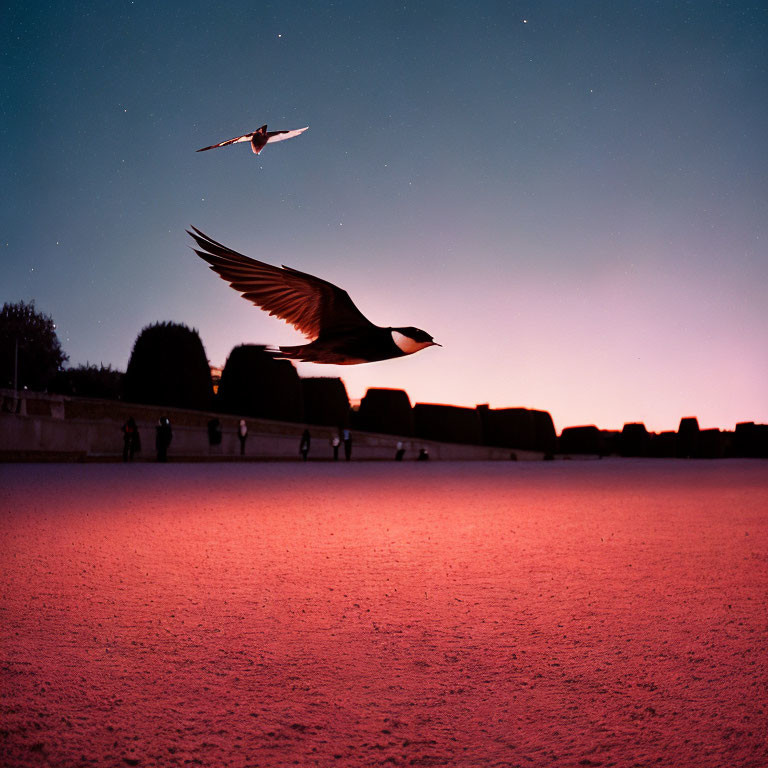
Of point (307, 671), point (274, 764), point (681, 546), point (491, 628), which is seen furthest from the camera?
point (681, 546)

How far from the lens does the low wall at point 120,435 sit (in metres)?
22.8

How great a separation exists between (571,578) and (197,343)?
30339 millimetres

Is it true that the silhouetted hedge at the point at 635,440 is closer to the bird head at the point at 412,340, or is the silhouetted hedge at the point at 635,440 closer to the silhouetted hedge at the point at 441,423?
the silhouetted hedge at the point at 441,423

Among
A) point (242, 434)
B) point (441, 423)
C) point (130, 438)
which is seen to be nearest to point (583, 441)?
point (441, 423)

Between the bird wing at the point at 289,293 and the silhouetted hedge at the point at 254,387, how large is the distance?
107 ft

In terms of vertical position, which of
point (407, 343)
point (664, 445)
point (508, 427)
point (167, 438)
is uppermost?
point (407, 343)

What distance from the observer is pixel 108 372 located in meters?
52.5

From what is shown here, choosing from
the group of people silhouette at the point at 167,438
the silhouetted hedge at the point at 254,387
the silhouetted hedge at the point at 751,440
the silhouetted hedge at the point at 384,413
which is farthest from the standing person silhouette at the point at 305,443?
the silhouetted hedge at the point at 751,440

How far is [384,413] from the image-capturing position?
1678 inches

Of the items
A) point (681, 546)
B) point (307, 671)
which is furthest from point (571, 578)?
point (307, 671)

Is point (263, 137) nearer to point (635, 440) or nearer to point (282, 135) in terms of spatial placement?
point (282, 135)

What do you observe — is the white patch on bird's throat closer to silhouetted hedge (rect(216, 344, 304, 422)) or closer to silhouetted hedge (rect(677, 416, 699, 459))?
silhouetted hedge (rect(216, 344, 304, 422))

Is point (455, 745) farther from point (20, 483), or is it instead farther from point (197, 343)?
point (197, 343)

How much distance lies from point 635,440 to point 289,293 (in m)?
55.0
